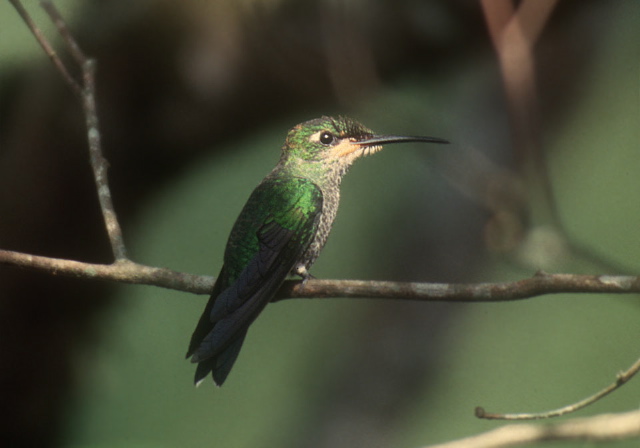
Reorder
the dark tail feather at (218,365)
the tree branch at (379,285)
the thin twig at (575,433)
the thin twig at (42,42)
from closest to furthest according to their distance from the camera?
the thin twig at (575,433)
the tree branch at (379,285)
the dark tail feather at (218,365)
the thin twig at (42,42)

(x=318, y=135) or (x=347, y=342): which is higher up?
(x=318, y=135)

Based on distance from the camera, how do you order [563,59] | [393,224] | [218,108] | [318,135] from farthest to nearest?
[393,224]
[563,59]
[218,108]
[318,135]

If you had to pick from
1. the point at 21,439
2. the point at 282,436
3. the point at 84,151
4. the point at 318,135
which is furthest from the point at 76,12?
the point at 282,436

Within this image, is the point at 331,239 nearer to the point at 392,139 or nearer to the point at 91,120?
the point at 392,139

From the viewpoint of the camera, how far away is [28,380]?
1840 mm

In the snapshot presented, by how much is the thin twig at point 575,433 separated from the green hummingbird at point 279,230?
0.45 meters

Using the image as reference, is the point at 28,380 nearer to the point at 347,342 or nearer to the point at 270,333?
the point at 270,333

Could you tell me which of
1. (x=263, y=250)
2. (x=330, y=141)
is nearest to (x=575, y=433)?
(x=263, y=250)

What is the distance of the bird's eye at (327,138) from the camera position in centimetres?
160

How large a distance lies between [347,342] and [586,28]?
1.06 m

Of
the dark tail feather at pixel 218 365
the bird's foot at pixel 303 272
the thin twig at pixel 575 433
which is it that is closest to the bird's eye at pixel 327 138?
the bird's foot at pixel 303 272

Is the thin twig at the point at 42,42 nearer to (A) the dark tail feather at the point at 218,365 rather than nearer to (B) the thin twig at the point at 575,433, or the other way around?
(A) the dark tail feather at the point at 218,365

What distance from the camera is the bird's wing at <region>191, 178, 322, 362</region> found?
128 centimetres

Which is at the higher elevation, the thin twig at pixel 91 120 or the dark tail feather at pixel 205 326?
the thin twig at pixel 91 120
